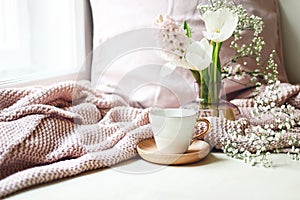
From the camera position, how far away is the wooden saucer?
3.36 ft

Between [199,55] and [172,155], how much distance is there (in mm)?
261

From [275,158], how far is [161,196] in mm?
346

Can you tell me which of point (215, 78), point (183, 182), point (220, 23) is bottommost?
point (183, 182)

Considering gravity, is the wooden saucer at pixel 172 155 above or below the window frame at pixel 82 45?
below

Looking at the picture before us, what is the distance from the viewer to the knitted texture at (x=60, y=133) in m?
0.92

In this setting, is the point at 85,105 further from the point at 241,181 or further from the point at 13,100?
the point at 241,181

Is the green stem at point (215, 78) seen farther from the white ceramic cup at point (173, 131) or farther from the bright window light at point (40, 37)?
the bright window light at point (40, 37)

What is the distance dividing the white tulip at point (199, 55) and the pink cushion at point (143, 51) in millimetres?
187

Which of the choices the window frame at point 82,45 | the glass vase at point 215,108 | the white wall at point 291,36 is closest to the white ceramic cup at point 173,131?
the glass vase at point 215,108

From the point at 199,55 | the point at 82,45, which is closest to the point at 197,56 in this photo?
the point at 199,55

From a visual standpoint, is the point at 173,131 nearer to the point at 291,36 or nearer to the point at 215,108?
the point at 215,108

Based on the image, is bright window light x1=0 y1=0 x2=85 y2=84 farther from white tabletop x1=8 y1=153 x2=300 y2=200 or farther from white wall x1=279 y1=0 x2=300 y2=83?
white wall x1=279 y1=0 x2=300 y2=83

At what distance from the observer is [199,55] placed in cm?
112

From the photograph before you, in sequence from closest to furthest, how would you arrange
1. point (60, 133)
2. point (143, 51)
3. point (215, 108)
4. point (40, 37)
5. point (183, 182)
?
point (183, 182)
point (60, 133)
point (215, 108)
point (143, 51)
point (40, 37)
